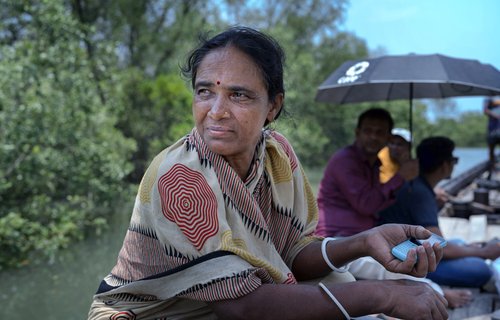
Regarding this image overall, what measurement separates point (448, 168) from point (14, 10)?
7.05 meters

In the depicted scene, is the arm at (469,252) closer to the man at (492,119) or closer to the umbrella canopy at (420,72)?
the umbrella canopy at (420,72)

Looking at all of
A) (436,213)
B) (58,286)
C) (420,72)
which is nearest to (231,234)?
(436,213)

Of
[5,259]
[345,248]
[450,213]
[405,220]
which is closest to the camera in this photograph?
[345,248]

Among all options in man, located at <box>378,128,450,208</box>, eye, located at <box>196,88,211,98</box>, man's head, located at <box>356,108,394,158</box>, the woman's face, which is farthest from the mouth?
man, located at <box>378,128,450,208</box>

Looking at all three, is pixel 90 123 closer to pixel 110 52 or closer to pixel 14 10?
pixel 110 52

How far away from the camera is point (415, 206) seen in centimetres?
303

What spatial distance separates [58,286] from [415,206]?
4.09 metres

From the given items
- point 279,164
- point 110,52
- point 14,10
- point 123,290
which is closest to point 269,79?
point 279,164

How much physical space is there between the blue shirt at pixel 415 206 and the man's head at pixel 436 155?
96mm

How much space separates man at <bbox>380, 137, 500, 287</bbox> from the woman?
148 cm

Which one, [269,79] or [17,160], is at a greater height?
[269,79]

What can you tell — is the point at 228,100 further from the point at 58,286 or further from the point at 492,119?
the point at 492,119

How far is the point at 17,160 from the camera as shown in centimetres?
557

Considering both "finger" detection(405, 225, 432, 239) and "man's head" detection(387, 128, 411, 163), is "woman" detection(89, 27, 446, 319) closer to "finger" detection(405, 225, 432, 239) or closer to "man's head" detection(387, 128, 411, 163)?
"finger" detection(405, 225, 432, 239)
